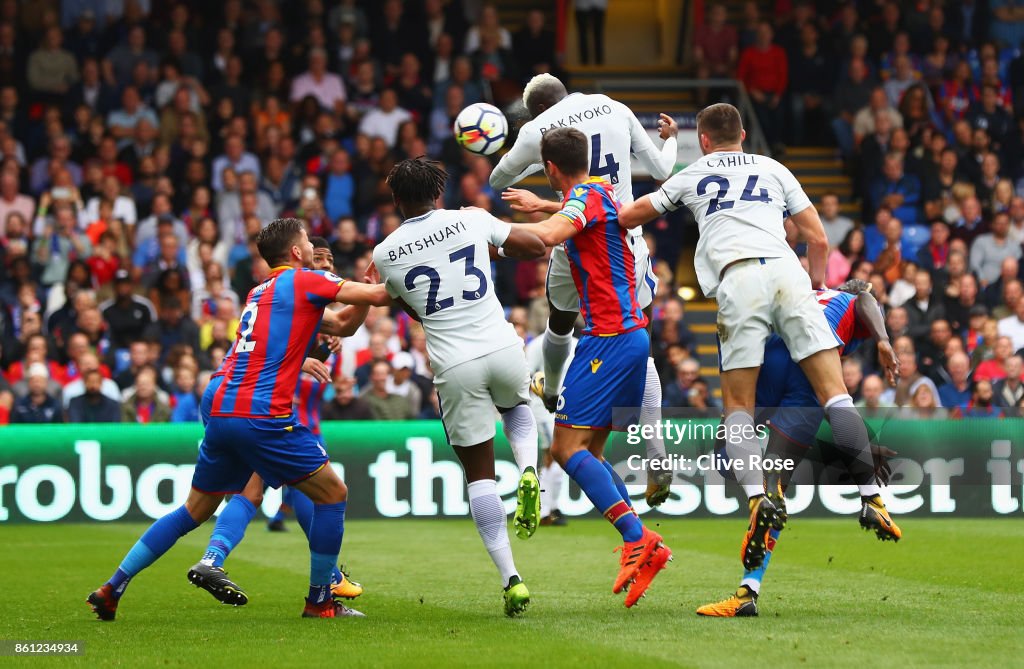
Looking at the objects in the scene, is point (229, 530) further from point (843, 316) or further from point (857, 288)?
point (857, 288)

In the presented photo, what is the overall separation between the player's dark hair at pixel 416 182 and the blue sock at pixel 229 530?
2416mm

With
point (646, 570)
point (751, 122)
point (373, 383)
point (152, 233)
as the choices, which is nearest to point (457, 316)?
point (646, 570)

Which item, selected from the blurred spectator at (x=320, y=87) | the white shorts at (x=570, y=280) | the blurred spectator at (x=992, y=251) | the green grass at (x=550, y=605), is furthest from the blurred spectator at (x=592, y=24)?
the white shorts at (x=570, y=280)

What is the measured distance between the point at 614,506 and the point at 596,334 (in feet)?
3.47

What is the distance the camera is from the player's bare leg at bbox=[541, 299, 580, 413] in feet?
34.4

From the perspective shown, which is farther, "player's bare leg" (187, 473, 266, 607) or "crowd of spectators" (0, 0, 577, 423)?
"crowd of spectators" (0, 0, 577, 423)

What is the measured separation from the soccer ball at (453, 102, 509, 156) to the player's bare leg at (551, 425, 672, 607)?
7.17ft

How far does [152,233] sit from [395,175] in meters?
11.4

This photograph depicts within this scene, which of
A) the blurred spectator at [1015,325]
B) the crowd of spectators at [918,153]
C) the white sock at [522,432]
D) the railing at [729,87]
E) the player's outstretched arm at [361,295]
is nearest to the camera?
the player's outstretched arm at [361,295]

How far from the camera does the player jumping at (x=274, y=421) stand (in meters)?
8.82

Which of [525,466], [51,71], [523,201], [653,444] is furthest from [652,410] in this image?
[51,71]

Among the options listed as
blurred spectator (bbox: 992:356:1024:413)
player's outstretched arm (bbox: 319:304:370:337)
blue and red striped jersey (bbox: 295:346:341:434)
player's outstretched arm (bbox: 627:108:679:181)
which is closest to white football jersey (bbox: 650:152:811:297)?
player's outstretched arm (bbox: 627:108:679:181)

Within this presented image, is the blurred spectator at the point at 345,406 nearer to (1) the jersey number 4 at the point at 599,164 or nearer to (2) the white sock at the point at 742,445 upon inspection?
(1) the jersey number 4 at the point at 599,164

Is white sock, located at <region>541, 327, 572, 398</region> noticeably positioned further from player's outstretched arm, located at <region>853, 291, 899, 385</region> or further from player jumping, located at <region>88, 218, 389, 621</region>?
player jumping, located at <region>88, 218, 389, 621</region>
